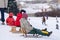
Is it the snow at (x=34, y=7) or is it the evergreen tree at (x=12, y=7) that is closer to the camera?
→ the evergreen tree at (x=12, y=7)

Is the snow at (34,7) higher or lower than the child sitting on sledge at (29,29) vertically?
lower

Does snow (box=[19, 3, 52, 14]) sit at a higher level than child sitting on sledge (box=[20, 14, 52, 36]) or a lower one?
lower

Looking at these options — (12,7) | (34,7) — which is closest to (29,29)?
(12,7)

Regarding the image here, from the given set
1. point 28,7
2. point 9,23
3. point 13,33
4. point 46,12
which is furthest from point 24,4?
point 13,33

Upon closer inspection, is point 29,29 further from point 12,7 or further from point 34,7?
point 34,7

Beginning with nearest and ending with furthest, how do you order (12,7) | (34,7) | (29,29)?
(29,29) → (12,7) → (34,7)

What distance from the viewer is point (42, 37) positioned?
7.35 metres

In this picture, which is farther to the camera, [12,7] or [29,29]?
[12,7]

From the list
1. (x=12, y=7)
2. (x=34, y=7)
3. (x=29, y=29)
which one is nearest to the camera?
(x=29, y=29)

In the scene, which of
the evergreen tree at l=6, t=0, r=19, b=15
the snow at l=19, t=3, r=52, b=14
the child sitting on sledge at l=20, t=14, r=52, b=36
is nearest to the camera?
the child sitting on sledge at l=20, t=14, r=52, b=36

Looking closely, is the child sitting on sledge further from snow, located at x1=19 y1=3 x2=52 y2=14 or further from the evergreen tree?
snow, located at x1=19 y1=3 x2=52 y2=14

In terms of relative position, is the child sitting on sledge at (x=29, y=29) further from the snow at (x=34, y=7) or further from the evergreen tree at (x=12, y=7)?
the snow at (x=34, y=7)

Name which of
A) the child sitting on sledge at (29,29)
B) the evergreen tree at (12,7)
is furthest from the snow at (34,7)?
the child sitting on sledge at (29,29)

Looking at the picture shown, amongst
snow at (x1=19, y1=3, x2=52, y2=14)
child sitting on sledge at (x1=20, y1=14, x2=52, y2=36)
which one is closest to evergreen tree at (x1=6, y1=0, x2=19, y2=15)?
snow at (x1=19, y1=3, x2=52, y2=14)
